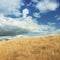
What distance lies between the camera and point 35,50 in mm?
9562

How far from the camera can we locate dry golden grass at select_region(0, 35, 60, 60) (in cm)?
905

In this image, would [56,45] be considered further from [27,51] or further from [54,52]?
[27,51]

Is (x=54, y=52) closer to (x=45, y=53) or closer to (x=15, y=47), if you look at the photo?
(x=45, y=53)

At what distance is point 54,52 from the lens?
9.20 m

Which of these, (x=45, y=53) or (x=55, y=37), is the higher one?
(x=55, y=37)

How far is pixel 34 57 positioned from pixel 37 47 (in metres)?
0.93

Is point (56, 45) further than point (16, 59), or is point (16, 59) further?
point (56, 45)

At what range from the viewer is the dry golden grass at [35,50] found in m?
9.05

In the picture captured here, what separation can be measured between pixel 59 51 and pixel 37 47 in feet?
3.74

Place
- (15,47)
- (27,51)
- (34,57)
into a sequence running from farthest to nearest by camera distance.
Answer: (15,47) < (27,51) < (34,57)

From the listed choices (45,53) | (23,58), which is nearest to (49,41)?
(45,53)

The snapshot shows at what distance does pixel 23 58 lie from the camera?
356 inches

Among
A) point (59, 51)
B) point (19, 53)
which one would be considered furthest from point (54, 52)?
point (19, 53)

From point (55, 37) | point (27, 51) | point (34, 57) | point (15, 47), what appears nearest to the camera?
point (34, 57)
